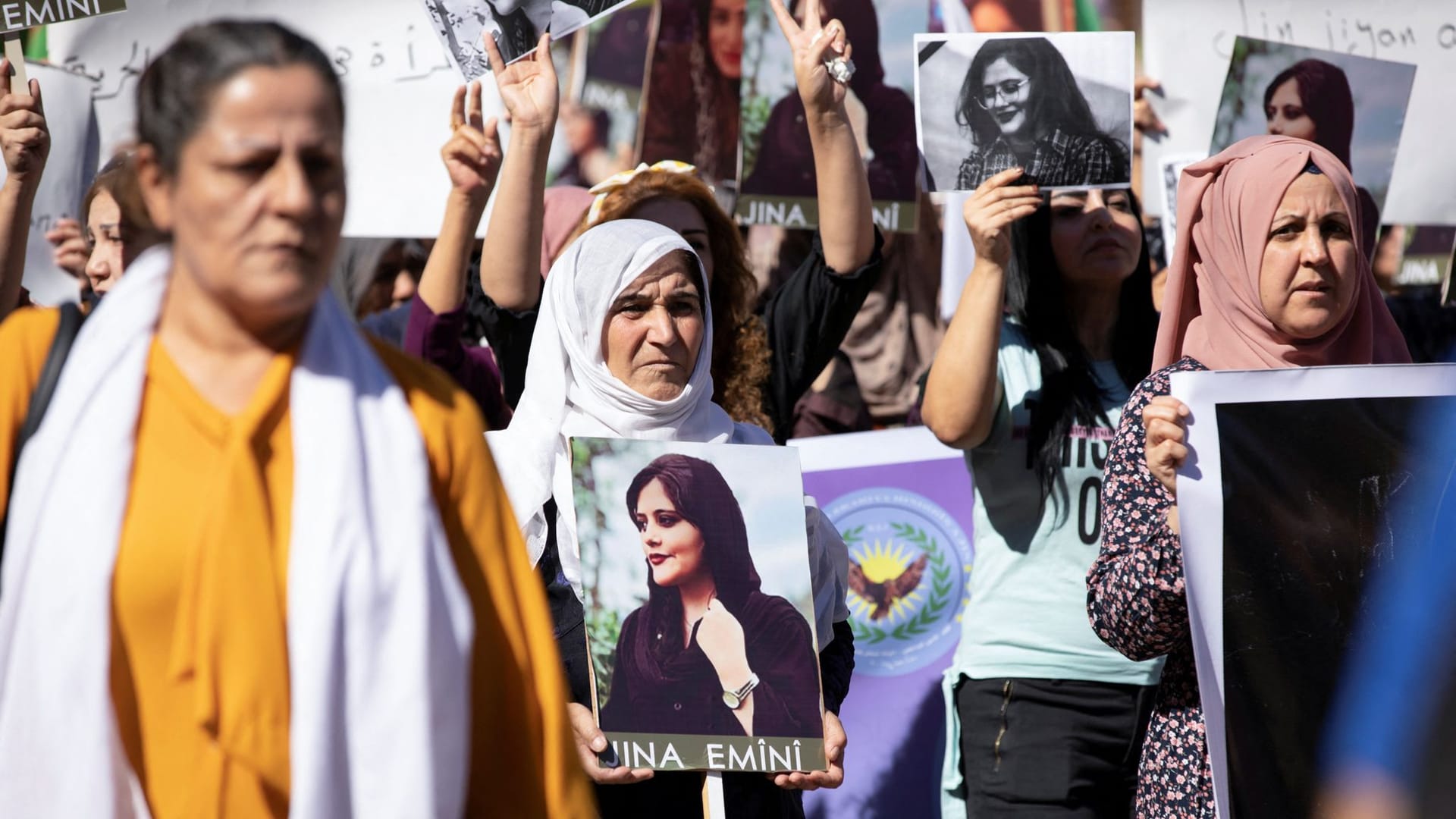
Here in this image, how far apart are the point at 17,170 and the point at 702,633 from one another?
1902 mm

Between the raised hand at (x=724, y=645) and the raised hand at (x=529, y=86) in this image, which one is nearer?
the raised hand at (x=724, y=645)

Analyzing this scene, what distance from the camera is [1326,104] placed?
4.83 m

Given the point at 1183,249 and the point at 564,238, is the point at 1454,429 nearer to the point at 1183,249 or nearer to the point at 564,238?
the point at 1183,249

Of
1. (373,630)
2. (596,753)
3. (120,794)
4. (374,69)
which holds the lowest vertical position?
(596,753)

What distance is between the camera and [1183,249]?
3281mm

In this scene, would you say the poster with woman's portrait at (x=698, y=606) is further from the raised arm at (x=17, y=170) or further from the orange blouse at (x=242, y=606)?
the raised arm at (x=17, y=170)

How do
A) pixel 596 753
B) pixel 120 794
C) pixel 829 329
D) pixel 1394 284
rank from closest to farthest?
pixel 120 794
pixel 596 753
pixel 829 329
pixel 1394 284

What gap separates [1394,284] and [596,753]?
4.05 m

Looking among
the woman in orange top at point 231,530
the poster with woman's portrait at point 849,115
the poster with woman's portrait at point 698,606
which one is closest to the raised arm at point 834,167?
the poster with woman's portrait at point 698,606

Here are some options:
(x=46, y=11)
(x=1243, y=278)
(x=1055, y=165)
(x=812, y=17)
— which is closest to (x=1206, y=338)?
(x=1243, y=278)

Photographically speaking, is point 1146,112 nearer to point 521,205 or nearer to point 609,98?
point 609,98

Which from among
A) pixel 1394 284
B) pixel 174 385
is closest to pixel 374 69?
pixel 174 385

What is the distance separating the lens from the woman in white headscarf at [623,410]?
2.99m

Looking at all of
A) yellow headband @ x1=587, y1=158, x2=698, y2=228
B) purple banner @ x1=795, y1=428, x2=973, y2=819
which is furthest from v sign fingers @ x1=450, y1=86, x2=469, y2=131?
purple banner @ x1=795, y1=428, x2=973, y2=819
